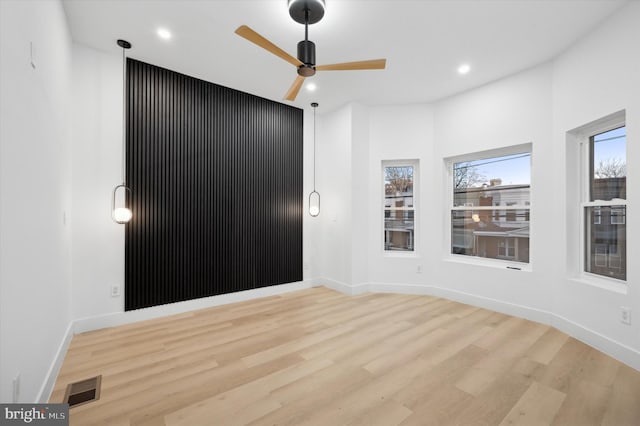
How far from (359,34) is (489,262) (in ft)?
11.1

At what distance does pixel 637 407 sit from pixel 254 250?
4035 mm

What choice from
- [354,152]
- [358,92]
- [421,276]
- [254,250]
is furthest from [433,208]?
[254,250]

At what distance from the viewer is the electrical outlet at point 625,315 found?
7.94ft

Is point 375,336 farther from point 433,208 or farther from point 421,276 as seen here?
point 433,208

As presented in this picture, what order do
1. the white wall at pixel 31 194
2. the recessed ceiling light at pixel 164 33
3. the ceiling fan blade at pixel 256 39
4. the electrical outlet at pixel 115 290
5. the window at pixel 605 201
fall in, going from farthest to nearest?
the electrical outlet at pixel 115 290 < the recessed ceiling light at pixel 164 33 < the window at pixel 605 201 < the ceiling fan blade at pixel 256 39 < the white wall at pixel 31 194

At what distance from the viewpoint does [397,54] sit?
3219 millimetres

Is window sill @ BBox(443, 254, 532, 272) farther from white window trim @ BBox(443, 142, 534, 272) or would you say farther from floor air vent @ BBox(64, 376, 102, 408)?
floor air vent @ BBox(64, 376, 102, 408)

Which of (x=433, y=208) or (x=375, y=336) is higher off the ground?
(x=433, y=208)

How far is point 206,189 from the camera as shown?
390 centimetres

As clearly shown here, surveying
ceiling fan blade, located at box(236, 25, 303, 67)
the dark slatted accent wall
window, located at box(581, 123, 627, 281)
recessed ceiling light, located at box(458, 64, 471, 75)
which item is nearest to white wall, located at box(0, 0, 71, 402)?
the dark slatted accent wall

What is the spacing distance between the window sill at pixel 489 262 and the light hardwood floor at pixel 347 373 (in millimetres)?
648

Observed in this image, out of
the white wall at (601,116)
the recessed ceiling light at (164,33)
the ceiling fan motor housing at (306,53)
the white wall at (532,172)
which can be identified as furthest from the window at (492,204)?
the recessed ceiling light at (164,33)

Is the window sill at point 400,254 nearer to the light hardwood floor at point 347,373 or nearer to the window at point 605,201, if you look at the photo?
the light hardwood floor at point 347,373

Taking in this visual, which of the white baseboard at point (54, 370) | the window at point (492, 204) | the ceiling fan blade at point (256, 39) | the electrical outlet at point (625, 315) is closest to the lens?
the white baseboard at point (54, 370)
